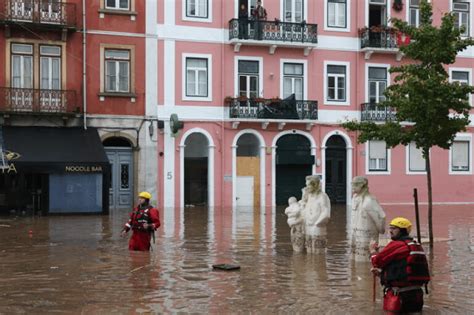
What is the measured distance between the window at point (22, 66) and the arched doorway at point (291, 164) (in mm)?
11361

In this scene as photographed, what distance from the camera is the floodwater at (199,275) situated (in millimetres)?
9648

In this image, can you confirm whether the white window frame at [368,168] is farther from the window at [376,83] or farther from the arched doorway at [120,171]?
the arched doorway at [120,171]

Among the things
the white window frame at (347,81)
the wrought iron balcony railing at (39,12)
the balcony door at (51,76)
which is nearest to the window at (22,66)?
the balcony door at (51,76)

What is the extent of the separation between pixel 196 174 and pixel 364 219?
20.2m

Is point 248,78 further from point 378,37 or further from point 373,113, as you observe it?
point 378,37

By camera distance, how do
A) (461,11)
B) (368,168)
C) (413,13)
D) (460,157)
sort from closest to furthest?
(368,168) → (413,13) → (460,157) → (461,11)

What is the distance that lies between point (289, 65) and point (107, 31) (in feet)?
28.0

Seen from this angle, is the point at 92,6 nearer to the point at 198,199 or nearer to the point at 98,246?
the point at 198,199

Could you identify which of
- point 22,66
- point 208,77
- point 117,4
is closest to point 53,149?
point 22,66

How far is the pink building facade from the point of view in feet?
105

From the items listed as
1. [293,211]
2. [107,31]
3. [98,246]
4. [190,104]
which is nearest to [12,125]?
[107,31]

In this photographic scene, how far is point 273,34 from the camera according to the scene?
1310 inches

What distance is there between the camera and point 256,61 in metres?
33.6

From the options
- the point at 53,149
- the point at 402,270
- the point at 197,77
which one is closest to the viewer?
the point at 402,270
